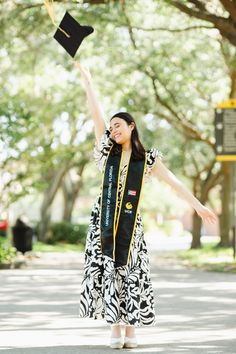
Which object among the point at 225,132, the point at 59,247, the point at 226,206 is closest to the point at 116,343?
the point at 225,132

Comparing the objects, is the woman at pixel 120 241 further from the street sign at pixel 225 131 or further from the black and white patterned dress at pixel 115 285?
the street sign at pixel 225 131

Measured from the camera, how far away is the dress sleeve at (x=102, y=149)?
7.72 meters

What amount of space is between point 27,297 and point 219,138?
12.1m

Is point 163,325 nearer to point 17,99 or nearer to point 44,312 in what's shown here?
point 44,312

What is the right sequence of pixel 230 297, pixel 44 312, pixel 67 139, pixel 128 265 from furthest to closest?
pixel 67 139 → pixel 230 297 → pixel 44 312 → pixel 128 265

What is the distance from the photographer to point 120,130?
7.64 m

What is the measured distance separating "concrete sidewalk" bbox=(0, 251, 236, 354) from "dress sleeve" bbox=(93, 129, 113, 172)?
1.49 m

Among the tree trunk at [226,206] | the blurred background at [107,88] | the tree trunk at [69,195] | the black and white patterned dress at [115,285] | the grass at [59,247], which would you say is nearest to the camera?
the black and white patterned dress at [115,285]

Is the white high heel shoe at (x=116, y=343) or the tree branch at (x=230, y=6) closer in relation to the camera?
the white high heel shoe at (x=116, y=343)

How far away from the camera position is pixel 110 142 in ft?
25.4

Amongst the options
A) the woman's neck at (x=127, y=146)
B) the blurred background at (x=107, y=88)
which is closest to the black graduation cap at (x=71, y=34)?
the woman's neck at (x=127, y=146)

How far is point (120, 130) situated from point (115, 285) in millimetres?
1235

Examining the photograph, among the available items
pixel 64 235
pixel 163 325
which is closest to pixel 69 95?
pixel 64 235

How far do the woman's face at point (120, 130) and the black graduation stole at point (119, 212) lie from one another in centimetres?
18
